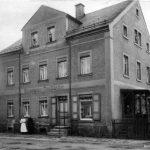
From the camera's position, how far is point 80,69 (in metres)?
25.9

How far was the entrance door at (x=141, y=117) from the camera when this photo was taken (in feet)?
78.9

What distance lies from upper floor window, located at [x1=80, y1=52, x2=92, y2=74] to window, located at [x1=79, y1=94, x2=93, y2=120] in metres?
1.95

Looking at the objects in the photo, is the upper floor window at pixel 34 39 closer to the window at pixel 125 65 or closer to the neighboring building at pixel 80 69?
the neighboring building at pixel 80 69

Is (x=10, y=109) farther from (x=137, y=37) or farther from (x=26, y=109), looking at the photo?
(x=137, y=37)

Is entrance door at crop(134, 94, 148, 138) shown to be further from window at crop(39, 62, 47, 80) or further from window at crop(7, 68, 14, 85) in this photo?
window at crop(7, 68, 14, 85)

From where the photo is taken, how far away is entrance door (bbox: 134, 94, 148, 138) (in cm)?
2405

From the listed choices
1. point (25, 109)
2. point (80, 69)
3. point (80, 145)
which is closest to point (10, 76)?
point (25, 109)

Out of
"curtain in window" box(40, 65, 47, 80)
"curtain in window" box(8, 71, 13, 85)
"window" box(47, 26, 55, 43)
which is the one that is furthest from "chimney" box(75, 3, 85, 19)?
"curtain in window" box(8, 71, 13, 85)

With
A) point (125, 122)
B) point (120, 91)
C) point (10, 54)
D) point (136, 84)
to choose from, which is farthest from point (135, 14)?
point (10, 54)

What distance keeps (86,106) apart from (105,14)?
26.9 feet

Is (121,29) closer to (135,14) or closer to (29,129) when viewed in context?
(135,14)

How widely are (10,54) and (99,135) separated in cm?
1313

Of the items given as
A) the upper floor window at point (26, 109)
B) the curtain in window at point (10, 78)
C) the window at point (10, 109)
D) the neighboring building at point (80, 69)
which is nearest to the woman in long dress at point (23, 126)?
the neighboring building at point (80, 69)

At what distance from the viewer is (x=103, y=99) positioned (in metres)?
24.0
